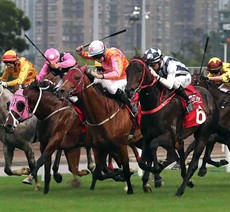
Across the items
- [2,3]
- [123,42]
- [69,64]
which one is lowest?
[123,42]

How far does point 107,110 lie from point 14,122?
1310mm

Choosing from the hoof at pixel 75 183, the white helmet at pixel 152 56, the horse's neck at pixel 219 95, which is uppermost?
the white helmet at pixel 152 56

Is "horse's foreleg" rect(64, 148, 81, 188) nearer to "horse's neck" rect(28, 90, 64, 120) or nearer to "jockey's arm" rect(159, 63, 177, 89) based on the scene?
"horse's neck" rect(28, 90, 64, 120)

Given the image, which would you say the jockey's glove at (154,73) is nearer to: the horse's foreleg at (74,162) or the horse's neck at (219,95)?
the horse's foreleg at (74,162)

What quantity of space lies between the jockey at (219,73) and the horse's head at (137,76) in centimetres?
289

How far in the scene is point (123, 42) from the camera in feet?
343

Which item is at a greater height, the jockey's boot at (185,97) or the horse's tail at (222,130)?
the jockey's boot at (185,97)

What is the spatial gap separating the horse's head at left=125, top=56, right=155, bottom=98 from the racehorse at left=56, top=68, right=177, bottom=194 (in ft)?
2.22

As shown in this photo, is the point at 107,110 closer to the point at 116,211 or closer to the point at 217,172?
the point at 116,211

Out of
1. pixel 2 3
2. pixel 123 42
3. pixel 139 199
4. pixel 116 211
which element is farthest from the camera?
pixel 123 42

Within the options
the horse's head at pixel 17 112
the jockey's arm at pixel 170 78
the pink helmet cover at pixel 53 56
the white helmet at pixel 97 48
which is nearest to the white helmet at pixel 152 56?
the jockey's arm at pixel 170 78

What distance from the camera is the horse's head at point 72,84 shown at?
15.3m

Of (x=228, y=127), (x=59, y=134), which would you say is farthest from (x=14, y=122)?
(x=228, y=127)

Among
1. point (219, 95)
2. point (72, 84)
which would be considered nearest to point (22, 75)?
point (72, 84)
